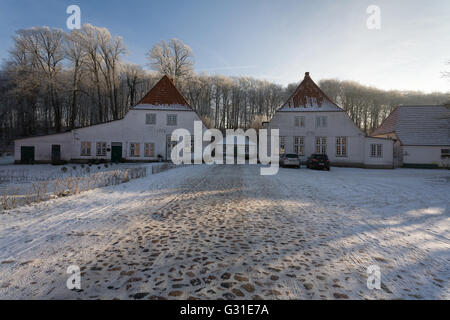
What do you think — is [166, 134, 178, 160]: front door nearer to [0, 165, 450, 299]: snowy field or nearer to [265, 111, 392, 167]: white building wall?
[265, 111, 392, 167]: white building wall

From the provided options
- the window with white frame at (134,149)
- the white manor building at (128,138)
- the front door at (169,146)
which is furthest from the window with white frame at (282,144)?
the window with white frame at (134,149)

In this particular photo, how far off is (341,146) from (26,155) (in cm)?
3736

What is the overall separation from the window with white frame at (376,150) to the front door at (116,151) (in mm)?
29991

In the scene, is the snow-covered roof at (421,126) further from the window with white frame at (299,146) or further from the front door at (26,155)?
the front door at (26,155)

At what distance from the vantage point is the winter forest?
118 ft

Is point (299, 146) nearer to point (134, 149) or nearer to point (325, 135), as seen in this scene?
point (325, 135)

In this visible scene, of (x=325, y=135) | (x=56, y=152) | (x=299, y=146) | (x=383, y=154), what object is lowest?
(x=383, y=154)

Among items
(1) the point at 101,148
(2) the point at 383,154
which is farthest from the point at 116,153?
(2) the point at 383,154

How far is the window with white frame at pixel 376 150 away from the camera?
25.8 metres

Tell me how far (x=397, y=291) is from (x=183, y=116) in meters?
27.5

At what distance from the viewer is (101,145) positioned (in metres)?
→ 27.6

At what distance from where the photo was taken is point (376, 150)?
2588 cm

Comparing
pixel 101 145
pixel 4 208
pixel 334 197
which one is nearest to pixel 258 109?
pixel 101 145
